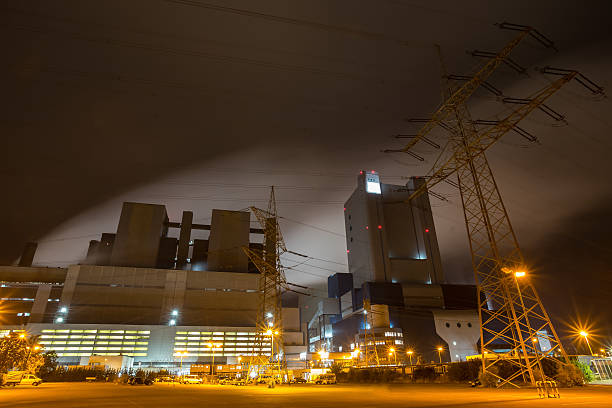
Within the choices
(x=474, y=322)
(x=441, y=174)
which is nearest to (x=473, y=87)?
(x=441, y=174)

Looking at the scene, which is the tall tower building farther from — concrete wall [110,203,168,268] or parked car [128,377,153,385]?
parked car [128,377,153,385]

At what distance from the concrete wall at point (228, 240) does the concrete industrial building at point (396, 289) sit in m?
38.2

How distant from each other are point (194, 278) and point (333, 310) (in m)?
71.3

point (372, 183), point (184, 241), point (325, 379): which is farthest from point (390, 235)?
point (325, 379)

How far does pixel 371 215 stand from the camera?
10975cm

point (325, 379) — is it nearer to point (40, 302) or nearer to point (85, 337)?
point (85, 337)

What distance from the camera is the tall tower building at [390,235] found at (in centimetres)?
10444

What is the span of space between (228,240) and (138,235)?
23.6 m

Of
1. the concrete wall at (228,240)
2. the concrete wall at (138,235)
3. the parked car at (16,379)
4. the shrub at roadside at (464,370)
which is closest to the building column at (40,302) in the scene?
the concrete wall at (138,235)

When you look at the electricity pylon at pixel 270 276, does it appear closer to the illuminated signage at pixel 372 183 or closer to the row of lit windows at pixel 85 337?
the row of lit windows at pixel 85 337

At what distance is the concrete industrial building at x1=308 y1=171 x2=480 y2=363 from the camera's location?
8850cm

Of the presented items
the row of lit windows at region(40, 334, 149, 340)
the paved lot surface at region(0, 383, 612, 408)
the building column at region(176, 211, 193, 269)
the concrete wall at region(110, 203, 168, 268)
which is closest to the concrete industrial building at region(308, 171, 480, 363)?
the building column at region(176, 211, 193, 269)

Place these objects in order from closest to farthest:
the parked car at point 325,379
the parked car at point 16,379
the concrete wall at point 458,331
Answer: the parked car at point 16,379 → the parked car at point 325,379 → the concrete wall at point 458,331

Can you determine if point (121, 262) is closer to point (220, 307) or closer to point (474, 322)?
point (220, 307)
